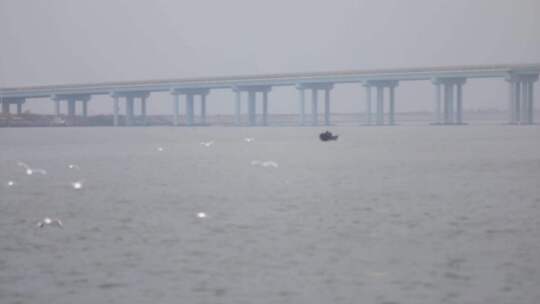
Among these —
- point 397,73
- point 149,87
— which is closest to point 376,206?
point 397,73

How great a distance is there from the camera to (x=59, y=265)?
70.6ft

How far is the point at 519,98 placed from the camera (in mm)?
154750

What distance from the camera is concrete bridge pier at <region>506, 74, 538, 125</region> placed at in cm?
15188

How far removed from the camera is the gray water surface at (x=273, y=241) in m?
18.7

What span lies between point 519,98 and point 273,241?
13569 cm

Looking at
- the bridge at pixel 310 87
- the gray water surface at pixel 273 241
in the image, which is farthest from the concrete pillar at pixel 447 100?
the gray water surface at pixel 273 241

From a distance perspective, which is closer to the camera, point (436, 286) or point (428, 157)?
point (436, 286)

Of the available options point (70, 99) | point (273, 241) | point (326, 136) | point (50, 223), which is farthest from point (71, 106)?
Result: point (273, 241)

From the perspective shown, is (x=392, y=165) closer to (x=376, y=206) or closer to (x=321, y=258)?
(x=376, y=206)

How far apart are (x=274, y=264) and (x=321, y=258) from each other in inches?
48.7

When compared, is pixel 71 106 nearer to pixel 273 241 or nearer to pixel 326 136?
pixel 326 136

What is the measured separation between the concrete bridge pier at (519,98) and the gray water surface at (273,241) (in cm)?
10789

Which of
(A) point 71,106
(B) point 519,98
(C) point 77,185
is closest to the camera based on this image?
(C) point 77,185

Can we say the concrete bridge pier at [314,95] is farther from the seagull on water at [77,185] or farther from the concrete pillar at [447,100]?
the seagull on water at [77,185]
